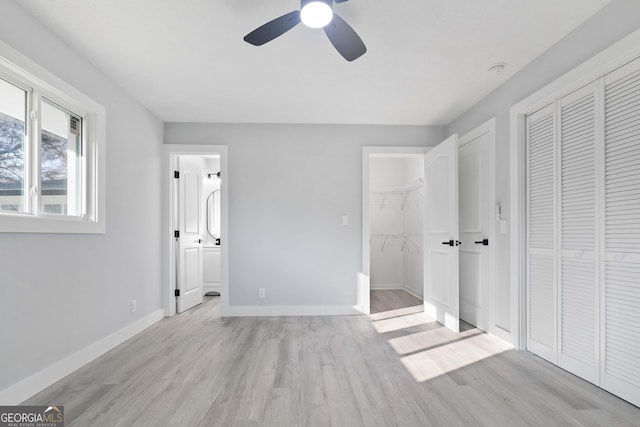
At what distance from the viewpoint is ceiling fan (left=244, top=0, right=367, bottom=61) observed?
1741 millimetres

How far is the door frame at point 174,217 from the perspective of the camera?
160 inches

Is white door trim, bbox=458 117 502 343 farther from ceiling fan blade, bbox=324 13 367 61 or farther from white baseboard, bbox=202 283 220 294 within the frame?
white baseboard, bbox=202 283 220 294

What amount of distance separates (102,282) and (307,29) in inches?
100

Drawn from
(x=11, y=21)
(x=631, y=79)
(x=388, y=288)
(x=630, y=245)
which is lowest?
(x=388, y=288)

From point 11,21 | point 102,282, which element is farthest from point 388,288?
point 11,21

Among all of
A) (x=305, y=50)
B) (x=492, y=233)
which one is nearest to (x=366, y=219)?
(x=492, y=233)

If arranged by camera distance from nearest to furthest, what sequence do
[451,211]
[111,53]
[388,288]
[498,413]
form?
[498,413] → [111,53] → [451,211] → [388,288]

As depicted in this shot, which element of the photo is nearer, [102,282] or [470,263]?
[102,282]

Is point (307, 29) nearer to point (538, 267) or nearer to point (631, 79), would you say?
point (631, 79)

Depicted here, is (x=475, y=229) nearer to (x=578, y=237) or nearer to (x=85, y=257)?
(x=578, y=237)

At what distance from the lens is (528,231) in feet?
9.30

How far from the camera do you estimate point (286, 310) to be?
13.5 ft

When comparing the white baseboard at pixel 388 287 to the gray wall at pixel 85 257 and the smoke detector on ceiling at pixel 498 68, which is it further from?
the smoke detector on ceiling at pixel 498 68

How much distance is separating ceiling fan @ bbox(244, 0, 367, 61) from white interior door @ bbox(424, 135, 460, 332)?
1912 millimetres
